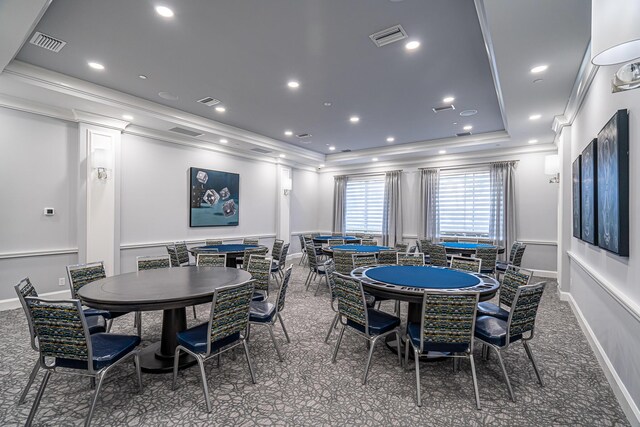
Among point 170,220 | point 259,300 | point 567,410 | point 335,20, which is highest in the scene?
point 335,20

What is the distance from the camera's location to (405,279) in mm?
3162

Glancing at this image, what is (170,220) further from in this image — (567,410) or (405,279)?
(567,410)

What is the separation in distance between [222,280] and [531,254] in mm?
7504

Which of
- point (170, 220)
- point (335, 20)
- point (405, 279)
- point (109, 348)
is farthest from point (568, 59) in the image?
point (170, 220)

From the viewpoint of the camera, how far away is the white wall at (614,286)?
2201 millimetres

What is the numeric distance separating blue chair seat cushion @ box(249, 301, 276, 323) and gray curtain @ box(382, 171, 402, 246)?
6487 millimetres

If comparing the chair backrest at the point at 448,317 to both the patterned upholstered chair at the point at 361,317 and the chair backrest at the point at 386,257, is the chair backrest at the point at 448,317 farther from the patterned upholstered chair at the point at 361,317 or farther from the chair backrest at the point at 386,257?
the chair backrest at the point at 386,257

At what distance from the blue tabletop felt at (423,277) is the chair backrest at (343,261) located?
1071 mm

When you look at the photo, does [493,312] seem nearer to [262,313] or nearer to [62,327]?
[262,313]

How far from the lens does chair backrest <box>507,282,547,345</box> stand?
2471mm

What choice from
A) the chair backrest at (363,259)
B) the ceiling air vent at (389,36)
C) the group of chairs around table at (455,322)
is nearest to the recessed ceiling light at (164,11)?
the ceiling air vent at (389,36)

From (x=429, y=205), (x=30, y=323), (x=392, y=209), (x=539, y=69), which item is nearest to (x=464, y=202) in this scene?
(x=429, y=205)

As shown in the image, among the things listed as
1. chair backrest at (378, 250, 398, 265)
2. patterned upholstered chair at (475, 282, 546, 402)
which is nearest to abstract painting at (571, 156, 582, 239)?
patterned upholstered chair at (475, 282, 546, 402)

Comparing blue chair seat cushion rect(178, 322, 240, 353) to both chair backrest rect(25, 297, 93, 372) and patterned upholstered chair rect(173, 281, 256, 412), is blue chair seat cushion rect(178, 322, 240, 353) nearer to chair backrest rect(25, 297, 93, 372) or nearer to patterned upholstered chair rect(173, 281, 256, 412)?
patterned upholstered chair rect(173, 281, 256, 412)
